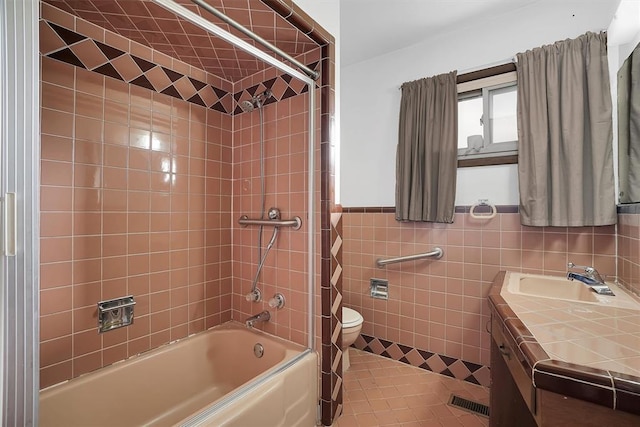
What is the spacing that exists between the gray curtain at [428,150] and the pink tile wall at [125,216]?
4.20 feet

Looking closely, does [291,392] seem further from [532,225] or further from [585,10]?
[585,10]

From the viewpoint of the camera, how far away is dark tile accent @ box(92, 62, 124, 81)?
141 cm

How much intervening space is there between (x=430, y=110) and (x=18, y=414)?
2315mm

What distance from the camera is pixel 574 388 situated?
0.66m

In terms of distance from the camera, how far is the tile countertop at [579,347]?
2.10ft

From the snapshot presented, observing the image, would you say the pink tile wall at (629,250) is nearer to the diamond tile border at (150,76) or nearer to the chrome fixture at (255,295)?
the diamond tile border at (150,76)

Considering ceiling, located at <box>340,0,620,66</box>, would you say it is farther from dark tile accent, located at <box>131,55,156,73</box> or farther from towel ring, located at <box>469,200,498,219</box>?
dark tile accent, located at <box>131,55,156,73</box>

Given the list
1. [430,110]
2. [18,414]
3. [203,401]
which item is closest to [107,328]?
[203,401]

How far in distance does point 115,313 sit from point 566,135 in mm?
2586

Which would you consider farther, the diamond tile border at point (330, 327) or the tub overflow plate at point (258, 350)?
the tub overflow plate at point (258, 350)

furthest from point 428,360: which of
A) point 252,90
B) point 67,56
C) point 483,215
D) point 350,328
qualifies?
point 67,56

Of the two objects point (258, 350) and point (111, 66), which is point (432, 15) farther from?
point (258, 350)

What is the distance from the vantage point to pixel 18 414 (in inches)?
24.2

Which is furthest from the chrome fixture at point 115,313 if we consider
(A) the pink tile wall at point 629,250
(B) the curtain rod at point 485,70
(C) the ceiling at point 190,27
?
(B) the curtain rod at point 485,70
